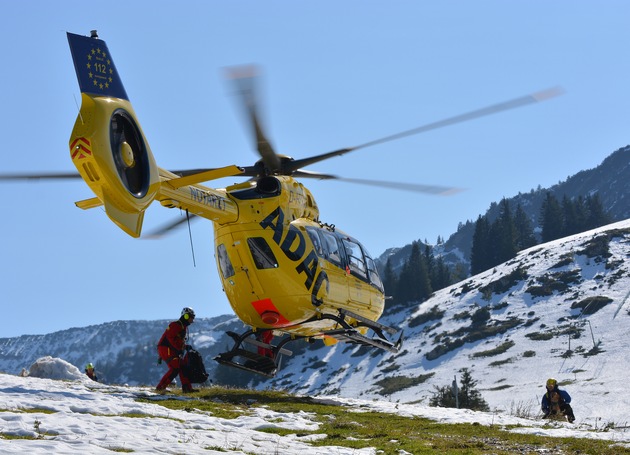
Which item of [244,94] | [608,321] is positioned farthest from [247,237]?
[608,321]

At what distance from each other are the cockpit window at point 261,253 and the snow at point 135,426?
426 cm

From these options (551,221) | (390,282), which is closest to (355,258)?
(390,282)

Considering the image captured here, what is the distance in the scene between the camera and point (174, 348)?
18953 millimetres

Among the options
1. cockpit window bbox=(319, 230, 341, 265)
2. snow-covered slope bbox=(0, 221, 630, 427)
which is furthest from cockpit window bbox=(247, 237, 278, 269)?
snow-covered slope bbox=(0, 221, 630, 427)

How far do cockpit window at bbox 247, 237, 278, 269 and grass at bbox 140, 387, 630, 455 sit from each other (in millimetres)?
3203

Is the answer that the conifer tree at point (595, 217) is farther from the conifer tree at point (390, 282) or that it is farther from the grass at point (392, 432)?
the grass at point (392, 432)

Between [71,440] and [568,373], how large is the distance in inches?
2255

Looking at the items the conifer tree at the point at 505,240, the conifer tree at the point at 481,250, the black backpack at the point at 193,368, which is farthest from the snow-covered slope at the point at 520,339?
the black backpack at the point at 193,368

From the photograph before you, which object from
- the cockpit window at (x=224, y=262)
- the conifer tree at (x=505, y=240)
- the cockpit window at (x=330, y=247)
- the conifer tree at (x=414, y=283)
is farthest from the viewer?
the conifer tree at (x=505, y=240)

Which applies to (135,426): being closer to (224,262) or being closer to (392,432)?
(392,432)

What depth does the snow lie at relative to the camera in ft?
34.1

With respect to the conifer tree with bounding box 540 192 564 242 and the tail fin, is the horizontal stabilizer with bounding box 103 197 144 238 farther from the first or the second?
the conifer tree with bounding box 540 192 564 242

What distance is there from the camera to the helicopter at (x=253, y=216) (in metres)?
15.0

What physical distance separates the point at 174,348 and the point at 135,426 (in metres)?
6.73
